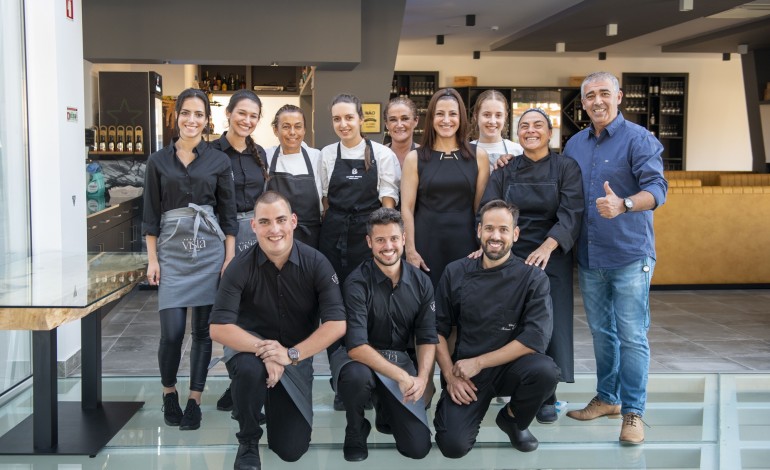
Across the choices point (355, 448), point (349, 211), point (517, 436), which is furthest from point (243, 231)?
point (517, 436)

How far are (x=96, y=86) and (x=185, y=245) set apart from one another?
6.54 metres

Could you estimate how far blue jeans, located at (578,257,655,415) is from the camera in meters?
3.55

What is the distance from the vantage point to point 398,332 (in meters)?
3.45

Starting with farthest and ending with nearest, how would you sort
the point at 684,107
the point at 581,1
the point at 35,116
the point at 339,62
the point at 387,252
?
the point at 684,107 < the point at 581,1 < the point at 339,62 < the point at 35,116 < the point at 387,252

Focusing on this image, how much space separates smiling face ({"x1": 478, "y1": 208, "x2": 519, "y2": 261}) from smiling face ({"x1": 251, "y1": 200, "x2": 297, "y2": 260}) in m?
0.83

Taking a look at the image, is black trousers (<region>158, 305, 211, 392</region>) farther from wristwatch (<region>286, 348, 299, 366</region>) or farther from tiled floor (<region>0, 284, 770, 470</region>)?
wristwatch (<region>286, 348, 299, 366</region>)

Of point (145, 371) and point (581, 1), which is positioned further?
point (581, 1)

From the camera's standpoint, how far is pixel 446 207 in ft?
12.7

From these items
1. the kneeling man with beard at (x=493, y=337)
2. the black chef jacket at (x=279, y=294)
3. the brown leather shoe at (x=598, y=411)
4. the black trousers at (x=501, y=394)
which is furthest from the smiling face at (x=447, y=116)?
the brown leather shoe at (x=598, y=411)

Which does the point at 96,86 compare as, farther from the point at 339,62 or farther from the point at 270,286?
the point at 270,286

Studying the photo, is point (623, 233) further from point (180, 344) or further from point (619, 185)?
point (180, 344)

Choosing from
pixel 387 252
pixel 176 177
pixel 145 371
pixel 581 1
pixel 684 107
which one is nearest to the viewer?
pixel 387 252

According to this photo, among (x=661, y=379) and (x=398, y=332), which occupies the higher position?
(x=398, y=332)

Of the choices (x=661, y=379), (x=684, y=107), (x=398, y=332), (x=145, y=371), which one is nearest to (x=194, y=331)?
(x=398, y=332)
